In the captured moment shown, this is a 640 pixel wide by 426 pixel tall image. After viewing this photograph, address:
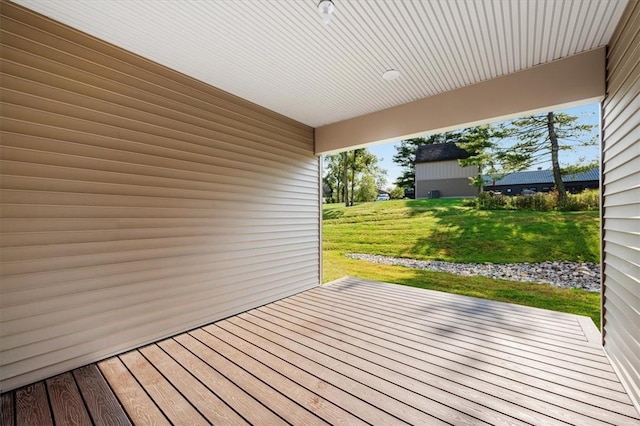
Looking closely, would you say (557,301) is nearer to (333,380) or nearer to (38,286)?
(333,380)

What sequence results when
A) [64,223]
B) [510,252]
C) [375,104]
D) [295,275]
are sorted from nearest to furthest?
[64,223], [375,104], [295,275], [510,252]

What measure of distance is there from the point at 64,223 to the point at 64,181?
1.07 feet

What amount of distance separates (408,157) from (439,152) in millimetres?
2943

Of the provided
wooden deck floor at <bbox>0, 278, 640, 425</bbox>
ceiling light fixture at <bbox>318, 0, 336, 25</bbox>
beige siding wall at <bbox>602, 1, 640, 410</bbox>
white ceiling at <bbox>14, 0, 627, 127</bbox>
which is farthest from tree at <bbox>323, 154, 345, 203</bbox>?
ceiling light fixture at <bbox>318, 0, 336, 25</bbox>

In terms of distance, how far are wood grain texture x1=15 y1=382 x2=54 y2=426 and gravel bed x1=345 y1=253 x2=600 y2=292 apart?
642 cm

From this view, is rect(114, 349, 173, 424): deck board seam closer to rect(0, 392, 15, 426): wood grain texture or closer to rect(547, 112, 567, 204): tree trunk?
rect(0, 392, 15, 426): wood grain texture

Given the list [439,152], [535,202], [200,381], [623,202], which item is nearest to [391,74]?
[623,202]

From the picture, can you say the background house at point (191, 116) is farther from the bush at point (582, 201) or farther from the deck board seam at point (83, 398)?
the bush at point (582, 201)

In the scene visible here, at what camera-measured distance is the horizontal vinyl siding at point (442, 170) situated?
10083mm

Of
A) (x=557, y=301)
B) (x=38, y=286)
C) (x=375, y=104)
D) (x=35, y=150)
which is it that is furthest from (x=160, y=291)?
(x=557, y=301)

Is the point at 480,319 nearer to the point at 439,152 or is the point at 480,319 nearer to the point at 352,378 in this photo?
the point at 352,378

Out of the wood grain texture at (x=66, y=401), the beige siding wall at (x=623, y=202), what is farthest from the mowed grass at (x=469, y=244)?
the wood grain texture at (x=66, y=401)

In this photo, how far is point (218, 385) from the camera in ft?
6.02

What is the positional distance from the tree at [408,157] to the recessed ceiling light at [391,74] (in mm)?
11729
